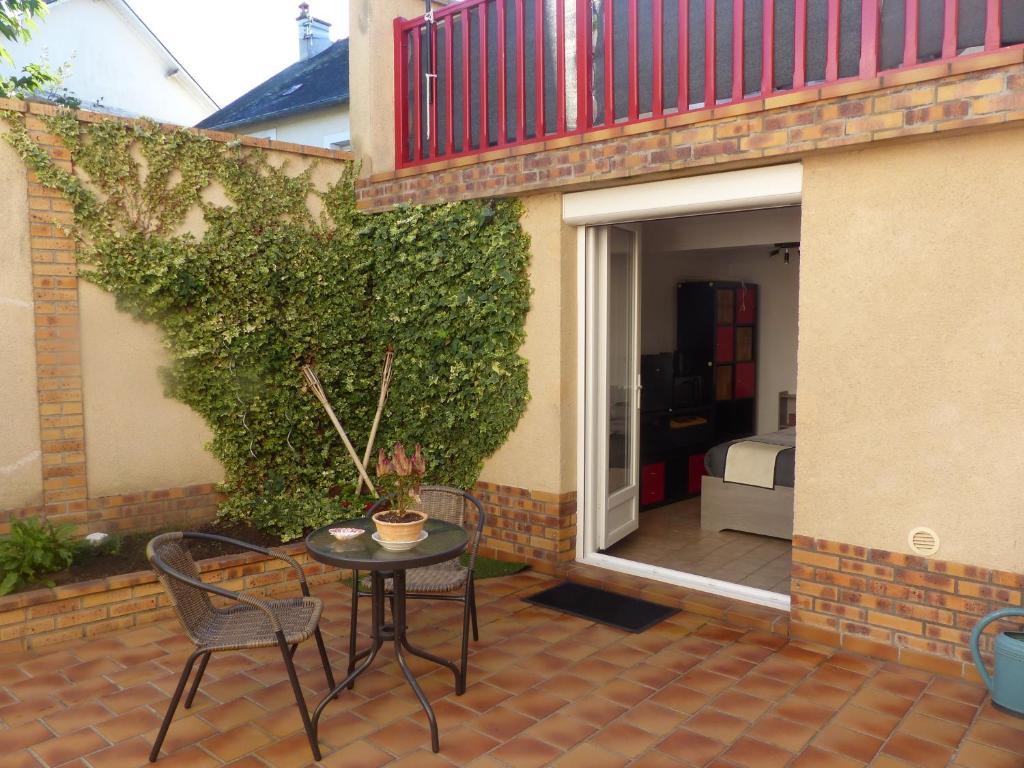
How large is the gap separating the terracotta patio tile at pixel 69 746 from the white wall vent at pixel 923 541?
3611 mm

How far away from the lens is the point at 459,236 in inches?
209

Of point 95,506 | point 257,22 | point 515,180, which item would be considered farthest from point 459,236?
point 257,22

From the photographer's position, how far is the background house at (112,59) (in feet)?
43.9

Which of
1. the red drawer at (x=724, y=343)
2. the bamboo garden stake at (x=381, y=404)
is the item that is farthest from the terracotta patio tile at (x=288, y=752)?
the red drawer at (x=724, y=343)

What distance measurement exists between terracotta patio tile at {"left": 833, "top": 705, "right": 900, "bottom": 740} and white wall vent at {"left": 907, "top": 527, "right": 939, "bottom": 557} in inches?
30.7

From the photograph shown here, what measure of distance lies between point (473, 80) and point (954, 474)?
391 centimetres

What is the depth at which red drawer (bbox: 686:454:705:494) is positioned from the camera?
743cm

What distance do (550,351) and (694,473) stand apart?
3.02m

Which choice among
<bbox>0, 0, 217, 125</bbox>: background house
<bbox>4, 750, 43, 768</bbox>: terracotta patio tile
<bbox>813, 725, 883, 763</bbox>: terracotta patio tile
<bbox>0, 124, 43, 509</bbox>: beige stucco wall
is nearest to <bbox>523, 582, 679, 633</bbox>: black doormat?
<bbox>813, 725, 883, 763</bbox>: terracotta patio tile

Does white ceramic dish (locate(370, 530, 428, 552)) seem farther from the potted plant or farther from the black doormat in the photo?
the black doormat

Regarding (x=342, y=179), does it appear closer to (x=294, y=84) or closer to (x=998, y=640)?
(x=998, y=640)

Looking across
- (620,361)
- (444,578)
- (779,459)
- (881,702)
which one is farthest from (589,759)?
(779,459)

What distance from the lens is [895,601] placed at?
3.76 m

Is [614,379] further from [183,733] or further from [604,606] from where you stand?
[183,733]
